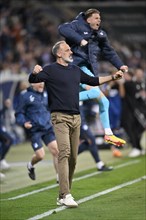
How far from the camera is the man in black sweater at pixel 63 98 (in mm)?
11625

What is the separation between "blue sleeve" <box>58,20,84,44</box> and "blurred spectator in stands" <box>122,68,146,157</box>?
7.52m

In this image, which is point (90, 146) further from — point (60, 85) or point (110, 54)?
point (60, 85)

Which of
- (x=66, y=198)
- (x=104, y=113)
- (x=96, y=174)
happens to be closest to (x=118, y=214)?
(x=66, y=198)

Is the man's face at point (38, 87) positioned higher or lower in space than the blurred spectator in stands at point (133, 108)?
higher

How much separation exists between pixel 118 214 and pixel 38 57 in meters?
18.7

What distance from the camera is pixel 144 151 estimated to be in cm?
2117

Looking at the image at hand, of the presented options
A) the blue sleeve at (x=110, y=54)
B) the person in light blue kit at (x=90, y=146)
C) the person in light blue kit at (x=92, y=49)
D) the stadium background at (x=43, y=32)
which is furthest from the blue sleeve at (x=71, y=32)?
the stadium background at (x=43, y=32)

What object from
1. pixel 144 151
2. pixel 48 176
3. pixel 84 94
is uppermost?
pixel 84 94

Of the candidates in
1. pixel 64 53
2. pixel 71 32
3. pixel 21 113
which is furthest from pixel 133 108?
pixel 64 53

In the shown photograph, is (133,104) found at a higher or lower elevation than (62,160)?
lower

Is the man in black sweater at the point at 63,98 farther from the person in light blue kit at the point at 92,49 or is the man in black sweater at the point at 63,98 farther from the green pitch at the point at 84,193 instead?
the person in light blue kit at the point at 92,49

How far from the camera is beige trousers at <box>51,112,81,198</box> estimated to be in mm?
Result: 11609

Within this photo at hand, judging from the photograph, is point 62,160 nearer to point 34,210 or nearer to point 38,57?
point 34,210

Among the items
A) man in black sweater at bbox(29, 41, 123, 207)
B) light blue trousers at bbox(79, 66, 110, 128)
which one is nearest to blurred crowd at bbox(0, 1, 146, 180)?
light blue trousers at bbox(79, 66, 110, 128)
